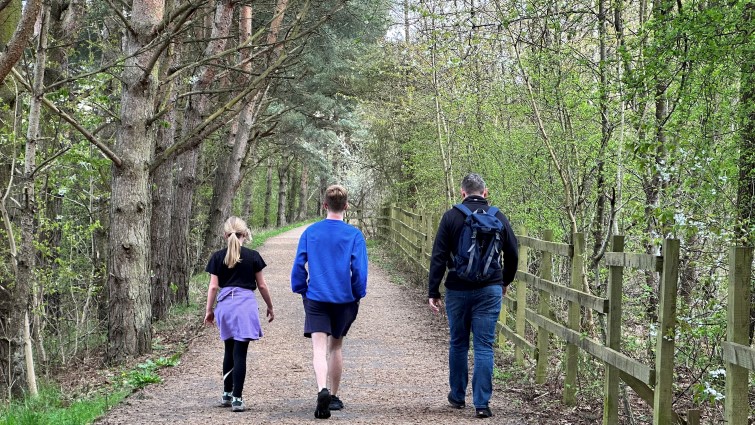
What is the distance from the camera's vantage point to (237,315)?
665 cm

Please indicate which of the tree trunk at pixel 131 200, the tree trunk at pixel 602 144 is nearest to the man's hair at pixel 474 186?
the tree trunk at pixel 602 144

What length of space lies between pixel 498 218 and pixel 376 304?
27.9 ft

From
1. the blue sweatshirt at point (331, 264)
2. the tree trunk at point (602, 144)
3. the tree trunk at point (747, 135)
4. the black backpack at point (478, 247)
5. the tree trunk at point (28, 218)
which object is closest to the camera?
the tree trunk at point (747, 135)

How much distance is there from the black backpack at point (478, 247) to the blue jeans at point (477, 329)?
19cm

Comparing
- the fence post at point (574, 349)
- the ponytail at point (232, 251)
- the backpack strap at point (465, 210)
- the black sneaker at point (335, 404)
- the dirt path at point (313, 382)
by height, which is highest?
the backpack strap at point (465, 210)

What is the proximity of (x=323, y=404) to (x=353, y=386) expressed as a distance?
1831 millimetres

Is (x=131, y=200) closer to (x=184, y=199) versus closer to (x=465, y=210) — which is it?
(x=465, y=210)

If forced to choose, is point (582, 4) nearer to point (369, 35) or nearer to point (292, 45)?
point (292, 45)

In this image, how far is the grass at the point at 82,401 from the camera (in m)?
6.09

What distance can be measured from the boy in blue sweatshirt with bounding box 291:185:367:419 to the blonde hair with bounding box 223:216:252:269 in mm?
549

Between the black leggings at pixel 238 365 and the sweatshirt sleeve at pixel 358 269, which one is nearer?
the sweatshirt sleeve at pixel 358 269

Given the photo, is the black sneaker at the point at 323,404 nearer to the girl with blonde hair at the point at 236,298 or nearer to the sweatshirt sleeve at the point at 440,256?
the girl with blonde hair at the point at 236,298

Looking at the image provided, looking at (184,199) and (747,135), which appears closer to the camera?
(747,135)

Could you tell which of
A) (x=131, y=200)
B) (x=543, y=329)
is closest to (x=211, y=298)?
(x=543, y=329)
